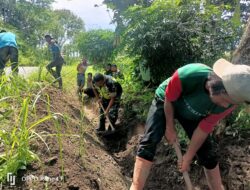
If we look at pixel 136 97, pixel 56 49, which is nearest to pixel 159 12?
pixel 136 97

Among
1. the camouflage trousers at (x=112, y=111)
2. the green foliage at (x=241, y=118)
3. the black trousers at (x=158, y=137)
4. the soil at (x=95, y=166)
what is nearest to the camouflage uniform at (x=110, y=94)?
Result: the camouflage trousers at (x=112, y=111)

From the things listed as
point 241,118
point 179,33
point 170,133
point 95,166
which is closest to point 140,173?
point 170,133

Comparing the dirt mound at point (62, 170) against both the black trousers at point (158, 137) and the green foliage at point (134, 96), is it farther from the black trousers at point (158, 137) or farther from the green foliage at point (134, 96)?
the green foliage at point (134, 96)

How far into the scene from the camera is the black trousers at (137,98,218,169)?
10.0 feet

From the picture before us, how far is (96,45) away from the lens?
16875 mm

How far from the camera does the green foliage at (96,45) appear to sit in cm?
1633

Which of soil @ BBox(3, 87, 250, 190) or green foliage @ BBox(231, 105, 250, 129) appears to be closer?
soil @ BBox(3, 87, 250, 190)

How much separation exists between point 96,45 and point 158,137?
558 inches

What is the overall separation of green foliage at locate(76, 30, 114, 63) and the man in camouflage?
8.30 m

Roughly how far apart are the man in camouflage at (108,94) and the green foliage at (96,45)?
327 inches

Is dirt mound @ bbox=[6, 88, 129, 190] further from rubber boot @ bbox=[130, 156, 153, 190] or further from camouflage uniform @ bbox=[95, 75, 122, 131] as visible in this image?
camouflage uniform @ bbox=[95, 75, 122, 131]

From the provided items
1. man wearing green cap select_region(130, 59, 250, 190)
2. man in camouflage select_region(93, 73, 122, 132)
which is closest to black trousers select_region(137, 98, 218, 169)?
man wearing green cap select_region(130, 59, 250, 190)

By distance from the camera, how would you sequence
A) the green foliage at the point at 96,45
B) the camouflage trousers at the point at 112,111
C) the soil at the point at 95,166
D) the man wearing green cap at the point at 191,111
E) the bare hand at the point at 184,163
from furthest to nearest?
the green foliage at the point at 96,45 < the camouflage trousers at the point at 112,111 < the bare hand at the point at 184,163 < the soil at the point at 95,166 < the man wearing green cap at the point at 191,111

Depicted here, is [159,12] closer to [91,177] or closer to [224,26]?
[224,26]
